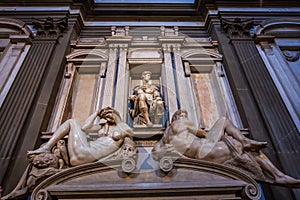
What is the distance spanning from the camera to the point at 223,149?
435cm

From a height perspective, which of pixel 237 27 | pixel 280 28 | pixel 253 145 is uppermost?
pixel 280 28

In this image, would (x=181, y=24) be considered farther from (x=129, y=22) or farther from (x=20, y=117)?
(x=20, y=117)

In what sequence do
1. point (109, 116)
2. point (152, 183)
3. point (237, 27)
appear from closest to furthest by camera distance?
point (152, 183) < point (109, 116) < point (237, 27)

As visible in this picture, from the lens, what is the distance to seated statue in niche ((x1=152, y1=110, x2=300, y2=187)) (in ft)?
13.6

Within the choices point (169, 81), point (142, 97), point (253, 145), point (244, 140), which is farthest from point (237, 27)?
point (253, 145)

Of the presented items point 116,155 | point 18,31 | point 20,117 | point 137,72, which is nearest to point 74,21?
point 18,31

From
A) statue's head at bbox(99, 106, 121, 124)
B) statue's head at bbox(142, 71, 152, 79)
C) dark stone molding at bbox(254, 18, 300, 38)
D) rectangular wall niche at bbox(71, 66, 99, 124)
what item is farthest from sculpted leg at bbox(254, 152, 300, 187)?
dark stone molding at bbox(254, 18, 300, 38)

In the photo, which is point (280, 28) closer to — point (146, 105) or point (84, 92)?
point (146, 105)

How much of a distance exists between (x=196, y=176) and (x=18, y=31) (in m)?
7.29

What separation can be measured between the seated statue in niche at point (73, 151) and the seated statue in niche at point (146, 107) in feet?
3.73

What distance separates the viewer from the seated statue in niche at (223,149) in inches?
163

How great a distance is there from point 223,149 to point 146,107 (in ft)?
7.30

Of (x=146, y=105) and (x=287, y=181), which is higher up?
(x=146, y=105)

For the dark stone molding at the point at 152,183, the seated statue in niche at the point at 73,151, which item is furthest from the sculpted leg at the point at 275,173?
the seated statue in niche at the point at 73,151
